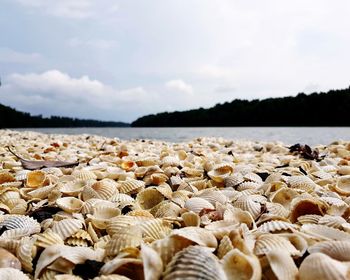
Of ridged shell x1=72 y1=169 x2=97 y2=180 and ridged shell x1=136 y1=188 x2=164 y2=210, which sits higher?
ridged shell x1=72 y1=169 x2=97 y2=180

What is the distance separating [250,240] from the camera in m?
1.71

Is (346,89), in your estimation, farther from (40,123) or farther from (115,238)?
(40,123)

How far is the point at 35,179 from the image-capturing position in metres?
3.25

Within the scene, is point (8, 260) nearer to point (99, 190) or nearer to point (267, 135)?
point (99, 190)

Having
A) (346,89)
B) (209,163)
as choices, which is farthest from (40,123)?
(209,163)

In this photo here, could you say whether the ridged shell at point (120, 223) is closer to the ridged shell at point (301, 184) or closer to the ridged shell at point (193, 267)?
the ridged shell at point (193, 267)

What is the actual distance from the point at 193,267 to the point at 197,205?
1.01 meters

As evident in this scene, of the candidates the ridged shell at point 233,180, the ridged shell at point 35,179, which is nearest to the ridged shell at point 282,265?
the ridged shell at point 233,180

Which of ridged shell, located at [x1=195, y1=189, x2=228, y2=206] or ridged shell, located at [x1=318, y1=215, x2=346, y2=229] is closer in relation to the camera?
ridged shell, located at [x1=318, y1=215, x2=346, y2=229]

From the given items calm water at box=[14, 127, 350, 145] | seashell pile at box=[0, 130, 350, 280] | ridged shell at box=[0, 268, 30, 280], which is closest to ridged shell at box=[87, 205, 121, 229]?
seashell pile at box=[0, 130, 350, 280]

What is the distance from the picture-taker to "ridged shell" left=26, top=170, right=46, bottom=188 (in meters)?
3.18

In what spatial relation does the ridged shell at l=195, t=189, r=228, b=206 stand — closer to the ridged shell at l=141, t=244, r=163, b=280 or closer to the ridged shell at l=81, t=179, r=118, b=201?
the ridged shell at l=81, t=179, r=118, b=201

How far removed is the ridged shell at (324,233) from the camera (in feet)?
5.77

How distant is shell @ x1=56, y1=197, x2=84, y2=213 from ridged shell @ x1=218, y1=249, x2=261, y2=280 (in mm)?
1208
